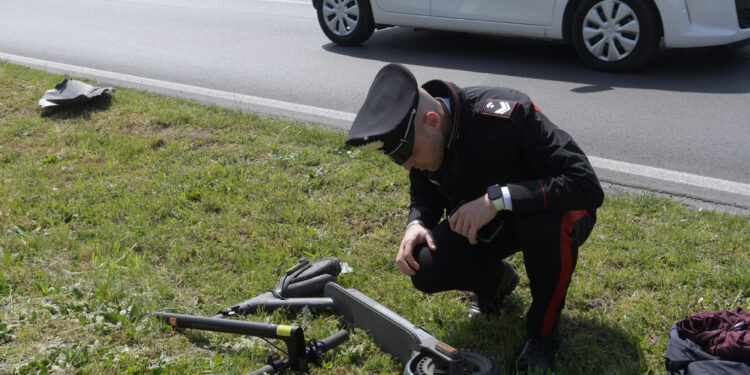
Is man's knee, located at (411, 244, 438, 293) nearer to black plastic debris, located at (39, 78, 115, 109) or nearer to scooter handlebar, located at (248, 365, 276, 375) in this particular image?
scooter handlebar, located at (248, 365, 276, 375)

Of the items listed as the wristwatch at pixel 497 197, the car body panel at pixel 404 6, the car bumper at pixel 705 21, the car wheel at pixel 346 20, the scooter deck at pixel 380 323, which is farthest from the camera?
the car wheel at pixel 346 20

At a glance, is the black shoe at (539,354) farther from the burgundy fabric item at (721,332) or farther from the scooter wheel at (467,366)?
the burgundy fabric item at (721,332)

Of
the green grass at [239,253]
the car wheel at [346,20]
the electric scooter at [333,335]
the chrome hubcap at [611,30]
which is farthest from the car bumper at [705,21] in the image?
the electric scooter at [333,335]

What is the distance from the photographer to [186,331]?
9.54ft

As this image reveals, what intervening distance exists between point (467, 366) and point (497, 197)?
56 centimetres

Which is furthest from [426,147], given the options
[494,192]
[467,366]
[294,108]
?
[294,108]

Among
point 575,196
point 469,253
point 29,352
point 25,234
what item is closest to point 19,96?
point 25,234

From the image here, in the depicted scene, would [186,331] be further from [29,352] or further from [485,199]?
[485,199]

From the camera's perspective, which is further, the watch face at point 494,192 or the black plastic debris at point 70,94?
the black plastic debris at point 70,94

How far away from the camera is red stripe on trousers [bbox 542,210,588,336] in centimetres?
239

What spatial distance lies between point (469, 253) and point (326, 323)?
68cm

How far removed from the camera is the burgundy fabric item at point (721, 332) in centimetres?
228

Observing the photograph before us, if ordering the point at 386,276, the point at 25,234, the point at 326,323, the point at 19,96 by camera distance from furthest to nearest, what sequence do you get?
1. the point at 19,96
2. the point at 25,234
3. the point at 386,276
4. the point at 326,323

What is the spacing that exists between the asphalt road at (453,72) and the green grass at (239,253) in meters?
0.83
